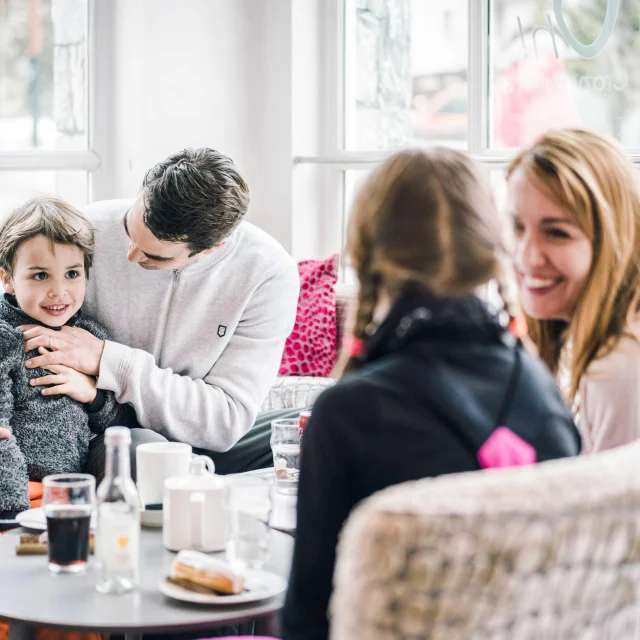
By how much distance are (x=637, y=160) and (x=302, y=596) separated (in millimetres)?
2857

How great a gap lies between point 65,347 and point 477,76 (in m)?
2.21

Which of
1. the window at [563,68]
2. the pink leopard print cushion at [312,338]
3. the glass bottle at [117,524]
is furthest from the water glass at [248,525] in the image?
the window at [563,68]

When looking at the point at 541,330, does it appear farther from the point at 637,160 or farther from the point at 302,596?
the point at 637,160

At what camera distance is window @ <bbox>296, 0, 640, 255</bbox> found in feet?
12.0

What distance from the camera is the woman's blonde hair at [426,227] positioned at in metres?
1.07

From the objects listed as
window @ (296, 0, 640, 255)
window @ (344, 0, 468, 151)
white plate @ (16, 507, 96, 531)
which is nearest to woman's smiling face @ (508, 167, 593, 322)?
white plate @ (16, 507, 96, 531)

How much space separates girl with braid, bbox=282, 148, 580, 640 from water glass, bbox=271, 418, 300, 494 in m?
0.82

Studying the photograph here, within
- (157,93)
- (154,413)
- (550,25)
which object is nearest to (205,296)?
(154,413)

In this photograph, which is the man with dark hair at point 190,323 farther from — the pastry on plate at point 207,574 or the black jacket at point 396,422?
the black jacket at point 396,422

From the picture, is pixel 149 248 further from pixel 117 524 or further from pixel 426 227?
pixel 426 227

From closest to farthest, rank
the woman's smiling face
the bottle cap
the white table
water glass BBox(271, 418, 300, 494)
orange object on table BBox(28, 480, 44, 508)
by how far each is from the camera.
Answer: the white table
the bottle cap
the woman's smiling face
water glass BBox(271, 418, 300, 494)
orange object on table BBox(28, 480, 44, 508)

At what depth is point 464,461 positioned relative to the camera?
106cm

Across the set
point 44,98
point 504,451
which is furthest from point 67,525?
point 44,98

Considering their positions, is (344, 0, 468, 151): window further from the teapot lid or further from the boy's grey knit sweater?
the teapot lid
